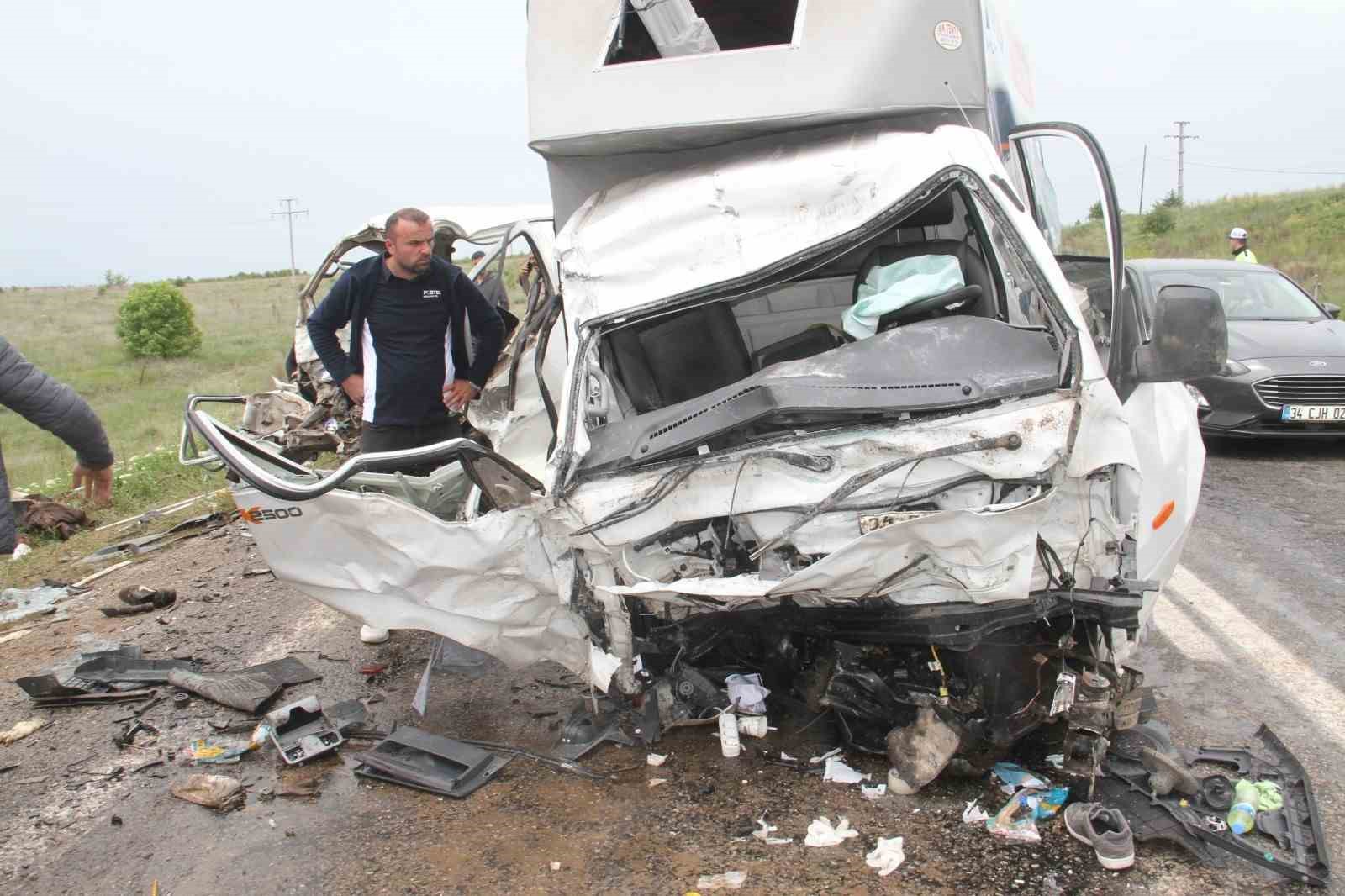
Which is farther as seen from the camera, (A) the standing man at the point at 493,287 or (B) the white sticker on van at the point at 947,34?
(A) the standing man at the point at 493,287

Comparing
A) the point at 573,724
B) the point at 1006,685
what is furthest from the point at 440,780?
the point at 1006,685

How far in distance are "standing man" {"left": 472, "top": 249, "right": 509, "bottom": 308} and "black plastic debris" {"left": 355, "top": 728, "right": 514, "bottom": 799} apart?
8.69 feet

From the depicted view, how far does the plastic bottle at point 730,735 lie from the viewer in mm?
3717

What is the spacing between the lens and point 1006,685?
10.8 feet

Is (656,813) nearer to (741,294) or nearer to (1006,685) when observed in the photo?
(1006,685)

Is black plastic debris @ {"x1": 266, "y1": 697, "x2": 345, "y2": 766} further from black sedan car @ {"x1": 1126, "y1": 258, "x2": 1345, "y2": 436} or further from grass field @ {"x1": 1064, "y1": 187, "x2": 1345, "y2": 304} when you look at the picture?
grass field @ {"x1": 1064, "y1": 187, "x2": 1345, "y2": 304}

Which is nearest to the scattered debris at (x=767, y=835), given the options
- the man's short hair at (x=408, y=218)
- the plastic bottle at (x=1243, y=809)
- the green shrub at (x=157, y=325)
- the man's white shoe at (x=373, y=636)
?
the plastic bottle at (x=1243, y=809)

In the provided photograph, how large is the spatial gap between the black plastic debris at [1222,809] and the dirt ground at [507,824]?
71mm

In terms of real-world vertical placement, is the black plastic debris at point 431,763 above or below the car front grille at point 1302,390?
below

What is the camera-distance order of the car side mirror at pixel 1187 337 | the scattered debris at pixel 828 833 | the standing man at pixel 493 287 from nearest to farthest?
the scattered debris at pixel 828 833, the car side mirror at pixel 1187 337, the standing man at pixel 493 287

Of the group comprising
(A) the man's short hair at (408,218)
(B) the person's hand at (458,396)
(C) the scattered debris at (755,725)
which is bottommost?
(C) the scattered debris at (755,725)

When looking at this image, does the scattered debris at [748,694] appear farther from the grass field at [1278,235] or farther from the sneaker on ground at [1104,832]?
the grass field at [1278,235]

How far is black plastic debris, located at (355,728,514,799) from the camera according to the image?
143 inches

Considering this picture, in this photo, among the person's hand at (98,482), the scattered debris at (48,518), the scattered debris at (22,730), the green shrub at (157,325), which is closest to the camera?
the person's hand at (98,482)
